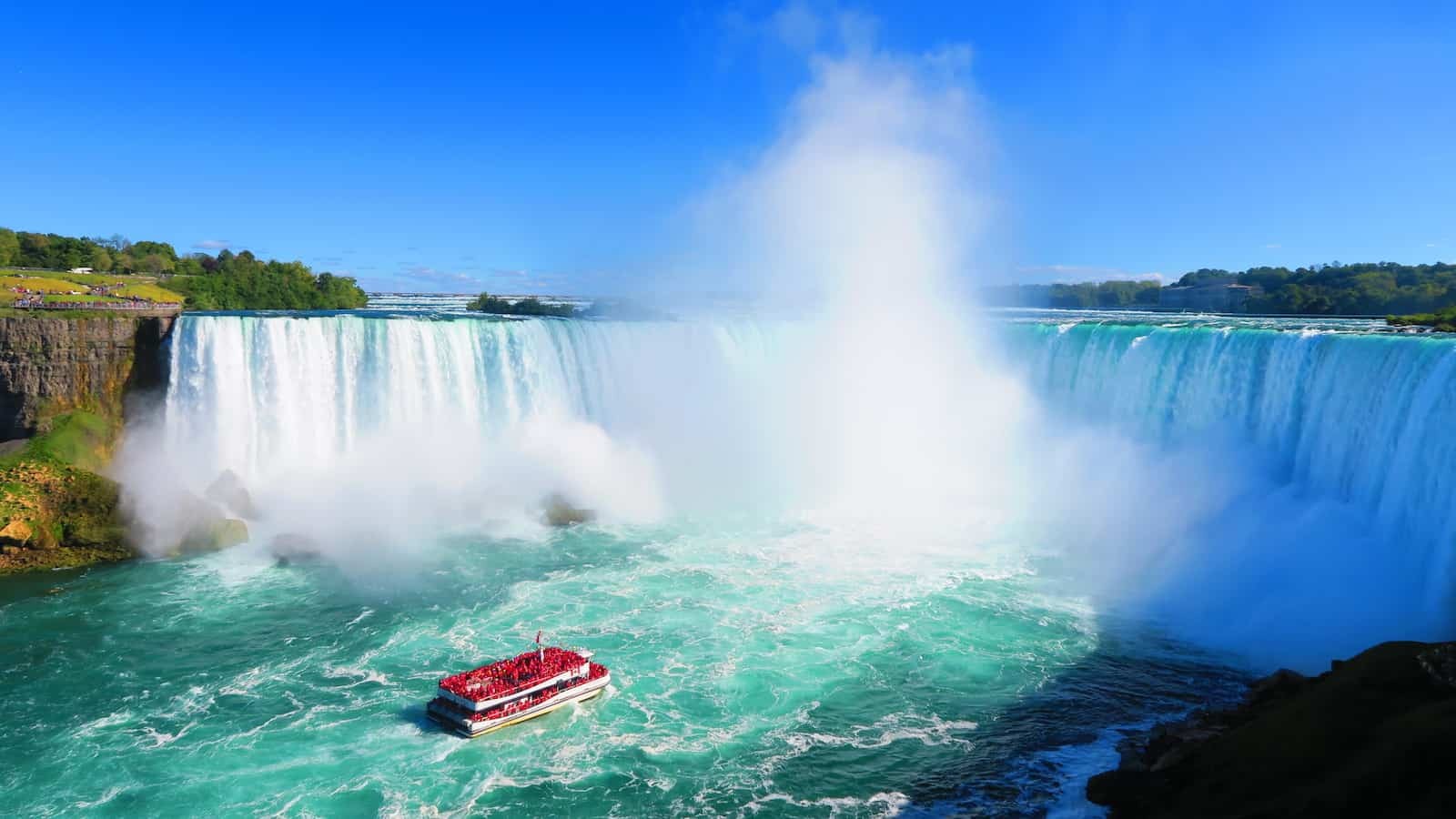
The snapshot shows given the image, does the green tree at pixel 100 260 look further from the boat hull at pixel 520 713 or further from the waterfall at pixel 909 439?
the boat hull at pixel 520 713

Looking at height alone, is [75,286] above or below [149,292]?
above

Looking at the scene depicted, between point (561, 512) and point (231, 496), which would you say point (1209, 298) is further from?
point (231, 496)

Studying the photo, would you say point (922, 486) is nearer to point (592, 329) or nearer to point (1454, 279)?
point (592, 329)

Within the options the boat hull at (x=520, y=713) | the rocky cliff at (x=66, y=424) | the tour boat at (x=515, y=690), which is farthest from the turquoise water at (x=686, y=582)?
the rocky cliff at (x=66, y=424)

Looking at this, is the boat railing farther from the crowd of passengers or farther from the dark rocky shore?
the dark rocky shore

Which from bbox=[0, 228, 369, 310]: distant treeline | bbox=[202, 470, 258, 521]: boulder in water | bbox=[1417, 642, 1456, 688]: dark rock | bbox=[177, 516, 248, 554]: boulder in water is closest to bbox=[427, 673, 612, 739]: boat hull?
bbox=[1417, 642, 1456, 688]: dark rock

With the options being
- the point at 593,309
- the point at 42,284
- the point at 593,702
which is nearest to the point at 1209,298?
the point at 593,309
